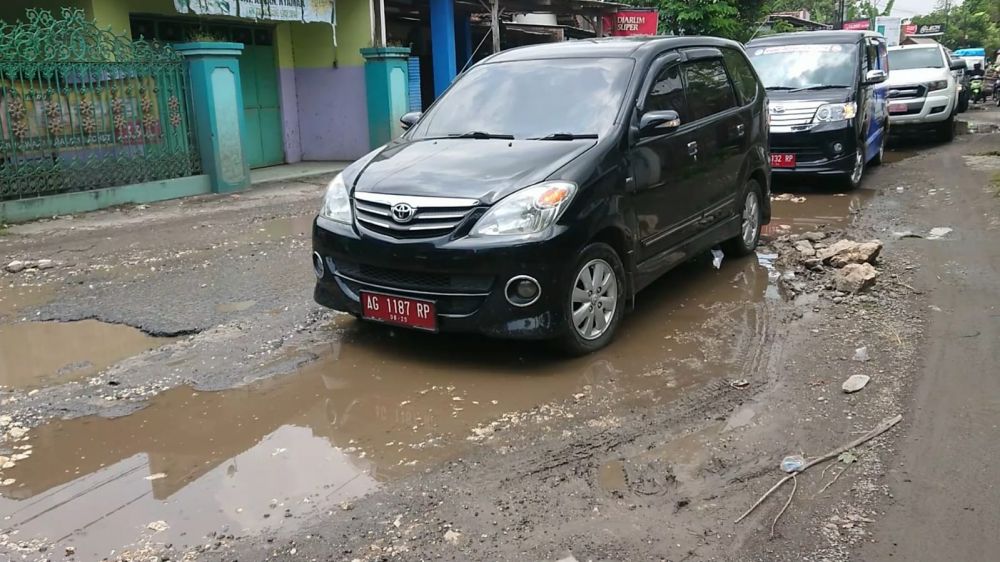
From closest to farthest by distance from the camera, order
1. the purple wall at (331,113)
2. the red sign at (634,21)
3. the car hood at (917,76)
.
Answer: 1. the purple wall at (331,113)
2. the car hood at (917,76)
3. the red sign at (634,21)

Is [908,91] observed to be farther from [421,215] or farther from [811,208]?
[421,215]

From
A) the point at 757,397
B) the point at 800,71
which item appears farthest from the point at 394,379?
the point at 800,71

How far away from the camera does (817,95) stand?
10180 millimetres

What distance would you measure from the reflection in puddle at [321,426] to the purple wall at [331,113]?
385 inches

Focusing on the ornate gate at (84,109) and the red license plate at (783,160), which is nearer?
the ornate gate at (84,109)

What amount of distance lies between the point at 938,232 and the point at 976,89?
2291 cm

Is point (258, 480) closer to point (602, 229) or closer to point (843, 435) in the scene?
point (602, 229)

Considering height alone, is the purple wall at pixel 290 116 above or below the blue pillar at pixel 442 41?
below

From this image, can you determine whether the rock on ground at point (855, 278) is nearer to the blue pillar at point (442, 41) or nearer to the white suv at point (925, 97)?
the white suv at point (925, 97)

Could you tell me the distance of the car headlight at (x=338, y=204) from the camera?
193 inches

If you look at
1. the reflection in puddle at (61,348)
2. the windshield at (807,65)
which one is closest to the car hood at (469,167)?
the reflection in puddle at (61,348)

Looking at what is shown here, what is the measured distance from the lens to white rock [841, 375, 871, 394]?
4.37 metres

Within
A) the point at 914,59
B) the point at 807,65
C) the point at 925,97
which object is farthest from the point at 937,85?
the point at 807,65

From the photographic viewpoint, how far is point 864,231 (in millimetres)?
8203
